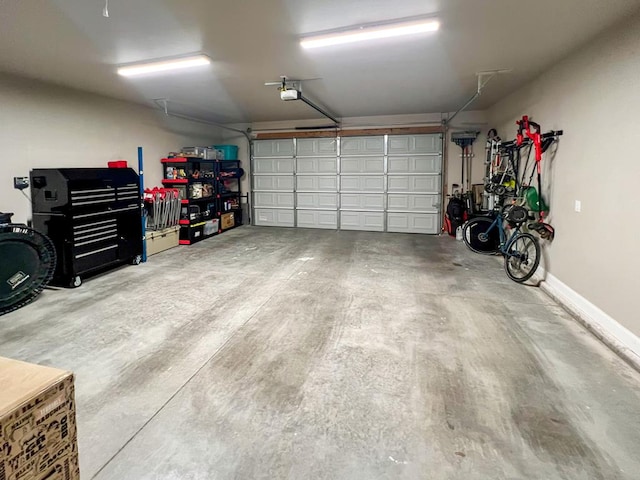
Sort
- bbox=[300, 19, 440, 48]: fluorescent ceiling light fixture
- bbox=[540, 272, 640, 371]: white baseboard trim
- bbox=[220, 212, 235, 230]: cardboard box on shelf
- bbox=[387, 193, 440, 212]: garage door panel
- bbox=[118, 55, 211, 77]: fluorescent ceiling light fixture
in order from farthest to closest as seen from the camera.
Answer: bbox=[220, 212, 235, 230]: cardboard box on shelf < bbox=[387, 193, 440, 212]: garage door panel < bbox=[118, 55, 211, 77]: fluorescent ceiling light fixture < bbox=[300, 19, 440, 48]: fluorescent ceiling light fixture < bbox=[540, 272, 640, 371]: white baseboard trim

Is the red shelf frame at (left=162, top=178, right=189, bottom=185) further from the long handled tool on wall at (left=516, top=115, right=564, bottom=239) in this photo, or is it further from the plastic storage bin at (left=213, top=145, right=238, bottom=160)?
the long handled tool on wall at (left=516, top=115, right=564, bottom=239)

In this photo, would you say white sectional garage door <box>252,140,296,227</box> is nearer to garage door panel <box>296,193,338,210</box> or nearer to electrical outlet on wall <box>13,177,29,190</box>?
garage door panel <box>296,193,338,210</box>

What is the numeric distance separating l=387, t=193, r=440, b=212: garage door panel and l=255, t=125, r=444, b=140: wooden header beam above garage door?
147cm

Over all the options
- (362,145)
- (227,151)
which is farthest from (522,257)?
(227,151)

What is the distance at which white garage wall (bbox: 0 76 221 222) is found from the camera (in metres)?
4.61

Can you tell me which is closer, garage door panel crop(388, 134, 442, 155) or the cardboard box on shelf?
garage door panel crop(388, 134, 442, 155)

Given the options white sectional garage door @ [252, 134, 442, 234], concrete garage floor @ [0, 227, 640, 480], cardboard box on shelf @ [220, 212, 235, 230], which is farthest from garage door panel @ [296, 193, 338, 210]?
concrete garage floor @ [0, 227, 640, 480]

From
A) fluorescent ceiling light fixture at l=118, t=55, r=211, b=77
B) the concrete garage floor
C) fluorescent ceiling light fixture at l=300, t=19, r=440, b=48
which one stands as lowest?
the concrete garage floor

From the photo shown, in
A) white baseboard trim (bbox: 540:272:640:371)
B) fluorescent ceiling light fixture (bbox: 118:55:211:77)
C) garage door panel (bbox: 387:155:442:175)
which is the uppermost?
fluorescent ceiling light fixture (bbox: 118:55:211:77)

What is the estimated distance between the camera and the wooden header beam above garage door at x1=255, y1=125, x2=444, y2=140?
8.23 m

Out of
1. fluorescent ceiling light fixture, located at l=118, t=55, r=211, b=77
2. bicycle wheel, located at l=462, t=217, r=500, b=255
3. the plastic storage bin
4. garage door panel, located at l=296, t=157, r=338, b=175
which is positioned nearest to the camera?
fluorescent ceiling light fixture, located at l=118, t=55, r=211, b=77

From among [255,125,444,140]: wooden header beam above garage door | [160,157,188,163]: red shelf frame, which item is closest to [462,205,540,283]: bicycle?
[255,125,444,140]: wooden header beam above garage door

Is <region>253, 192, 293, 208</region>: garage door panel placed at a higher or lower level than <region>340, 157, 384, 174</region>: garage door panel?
lower

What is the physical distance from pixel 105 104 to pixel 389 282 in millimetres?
5561
